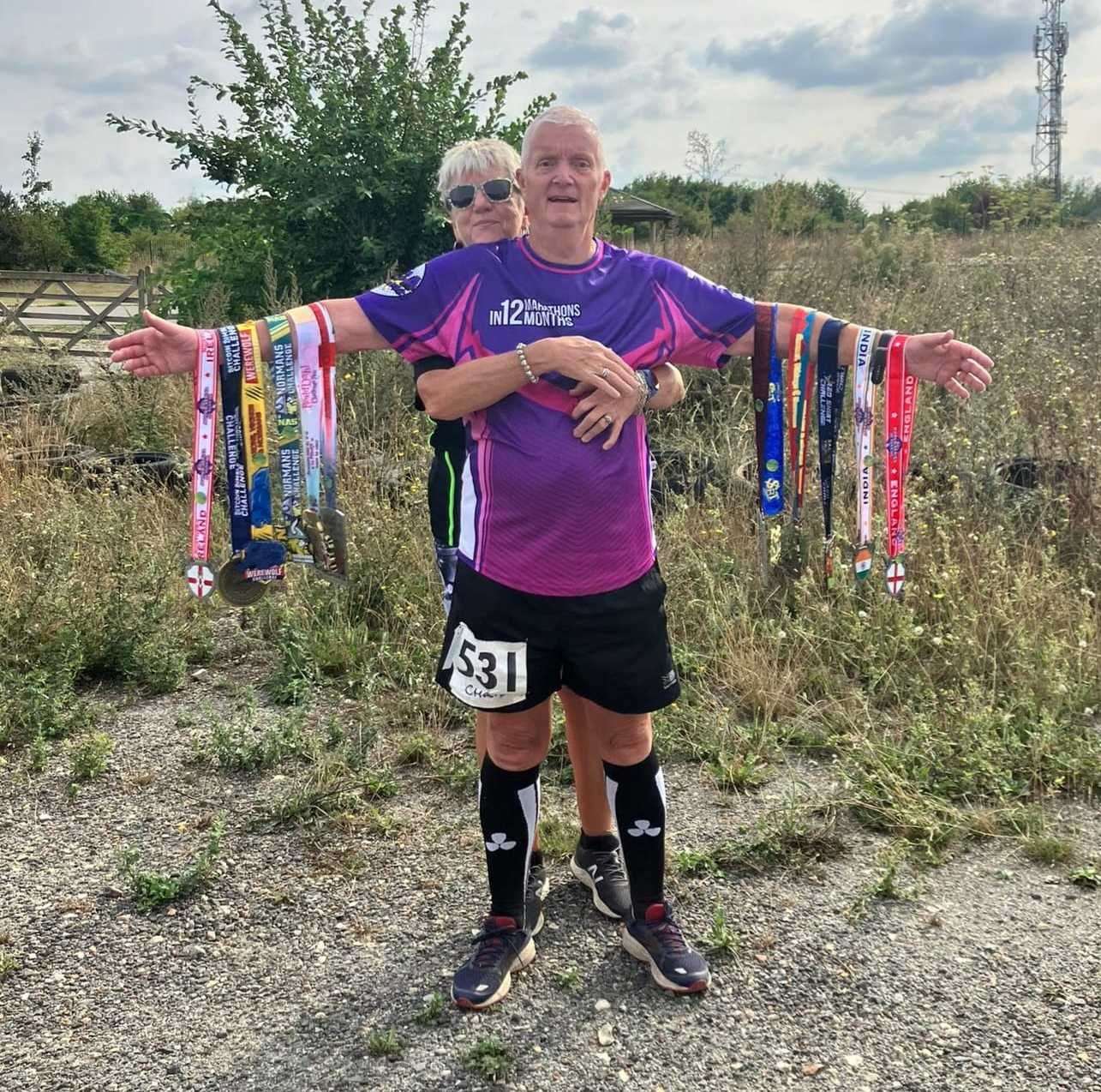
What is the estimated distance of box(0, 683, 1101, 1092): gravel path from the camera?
232 centimetres

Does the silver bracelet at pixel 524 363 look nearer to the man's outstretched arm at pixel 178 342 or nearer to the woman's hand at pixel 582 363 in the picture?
the woman's hand at pixel 582 363

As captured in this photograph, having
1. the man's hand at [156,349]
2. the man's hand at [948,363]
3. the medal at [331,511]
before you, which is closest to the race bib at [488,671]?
the medal at [331,511]

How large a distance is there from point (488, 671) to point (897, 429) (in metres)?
1.26

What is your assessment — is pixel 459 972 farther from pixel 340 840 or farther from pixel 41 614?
pixel 41 614

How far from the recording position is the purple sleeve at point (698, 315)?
94.3 inches

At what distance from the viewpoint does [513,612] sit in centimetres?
235

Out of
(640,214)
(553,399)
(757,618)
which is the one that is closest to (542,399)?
(553,399)

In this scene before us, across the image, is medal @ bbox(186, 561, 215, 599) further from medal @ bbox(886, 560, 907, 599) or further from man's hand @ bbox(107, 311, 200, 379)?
medal @ bbox(886, 560, 907, 599)

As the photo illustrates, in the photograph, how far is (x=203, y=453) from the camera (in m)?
2.46

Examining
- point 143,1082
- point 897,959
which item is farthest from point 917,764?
point 143,1082

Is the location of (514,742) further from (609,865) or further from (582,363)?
(582,363)

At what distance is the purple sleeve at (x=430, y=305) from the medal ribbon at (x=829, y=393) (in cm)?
93

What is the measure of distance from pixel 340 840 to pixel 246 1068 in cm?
96

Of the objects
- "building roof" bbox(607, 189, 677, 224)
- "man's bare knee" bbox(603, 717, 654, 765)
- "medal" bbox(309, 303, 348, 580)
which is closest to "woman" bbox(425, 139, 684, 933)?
"man's bare knee" bbox(603, 717, 654, 765)
